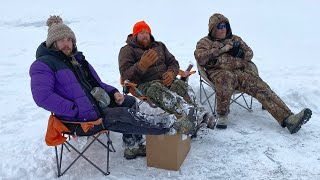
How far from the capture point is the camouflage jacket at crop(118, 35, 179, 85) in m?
4.28

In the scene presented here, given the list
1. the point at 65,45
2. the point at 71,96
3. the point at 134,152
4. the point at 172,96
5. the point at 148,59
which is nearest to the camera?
the point at 71,96

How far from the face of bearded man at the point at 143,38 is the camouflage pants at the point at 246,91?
2.91 feet

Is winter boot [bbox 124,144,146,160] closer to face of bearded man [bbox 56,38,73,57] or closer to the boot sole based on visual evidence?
face of bearded man [bbox 56,38,73,57]

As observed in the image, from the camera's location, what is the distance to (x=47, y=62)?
→ 322 cm

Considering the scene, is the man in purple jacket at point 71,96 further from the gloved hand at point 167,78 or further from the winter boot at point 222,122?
the winter boot at point 222,122

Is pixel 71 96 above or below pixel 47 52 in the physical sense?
below

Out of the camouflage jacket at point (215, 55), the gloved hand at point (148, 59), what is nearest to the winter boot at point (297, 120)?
the camouflage jacket at point (215, 55)

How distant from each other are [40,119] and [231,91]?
7.43ft

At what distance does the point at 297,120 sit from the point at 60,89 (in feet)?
8.20

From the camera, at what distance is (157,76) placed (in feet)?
14.5

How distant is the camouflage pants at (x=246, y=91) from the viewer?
431 cm

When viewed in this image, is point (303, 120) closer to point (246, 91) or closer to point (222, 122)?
point (246, 91)

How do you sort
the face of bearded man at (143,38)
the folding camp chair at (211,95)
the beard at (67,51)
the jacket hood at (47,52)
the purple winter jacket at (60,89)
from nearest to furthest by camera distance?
the purple winter jacket at (60,89), the jacket hood at (47,52), the beard at (67,51), the face of bearded man at (143,38), the folding camp chair at (211,95)

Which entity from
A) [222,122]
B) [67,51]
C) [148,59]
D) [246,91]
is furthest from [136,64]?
[246,91]
